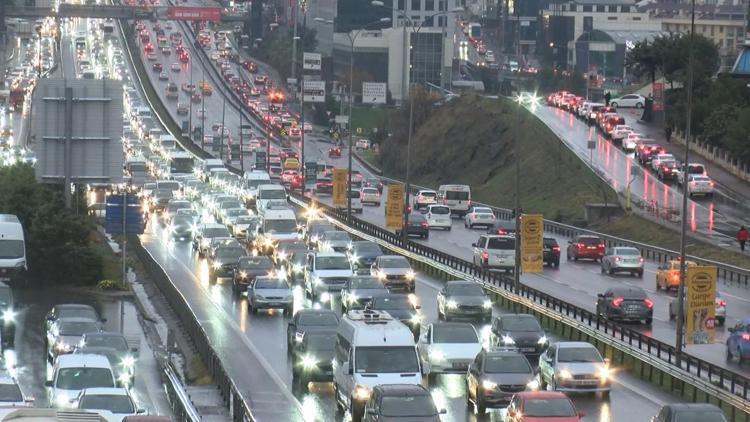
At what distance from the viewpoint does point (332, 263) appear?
6044cm

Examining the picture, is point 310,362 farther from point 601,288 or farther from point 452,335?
point 601,288

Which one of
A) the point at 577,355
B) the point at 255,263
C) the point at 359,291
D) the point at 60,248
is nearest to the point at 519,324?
the point at 577,355

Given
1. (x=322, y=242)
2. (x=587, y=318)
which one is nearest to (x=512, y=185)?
(x=322, y=242)

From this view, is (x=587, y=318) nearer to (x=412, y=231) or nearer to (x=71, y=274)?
(x=71, y=274)

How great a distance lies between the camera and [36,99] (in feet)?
212

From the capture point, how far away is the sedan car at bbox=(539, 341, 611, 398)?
126 feet

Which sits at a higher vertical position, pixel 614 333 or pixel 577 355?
pixel 577 355

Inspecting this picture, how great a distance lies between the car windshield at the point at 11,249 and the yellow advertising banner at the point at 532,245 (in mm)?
16103

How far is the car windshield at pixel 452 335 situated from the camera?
41219 mm

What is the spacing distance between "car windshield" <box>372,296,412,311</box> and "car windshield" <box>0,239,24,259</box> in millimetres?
16151

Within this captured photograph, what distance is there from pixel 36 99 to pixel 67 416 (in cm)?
4406

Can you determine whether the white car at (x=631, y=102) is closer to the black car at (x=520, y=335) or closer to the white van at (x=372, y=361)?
the black car at (x=520, y=335)

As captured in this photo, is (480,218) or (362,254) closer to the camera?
(362,254)

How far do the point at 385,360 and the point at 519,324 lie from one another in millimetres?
9272
